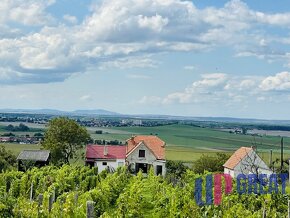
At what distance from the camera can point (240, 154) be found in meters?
43.6

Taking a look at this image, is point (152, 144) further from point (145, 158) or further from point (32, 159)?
point (32, 159)

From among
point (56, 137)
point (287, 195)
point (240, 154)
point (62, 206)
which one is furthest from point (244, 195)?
point (56, 137)

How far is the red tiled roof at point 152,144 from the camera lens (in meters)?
45.3

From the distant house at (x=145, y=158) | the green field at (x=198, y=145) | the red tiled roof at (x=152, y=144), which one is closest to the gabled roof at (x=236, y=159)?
the distant house at (x=145, y=158)

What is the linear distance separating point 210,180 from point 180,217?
9019 millimetres

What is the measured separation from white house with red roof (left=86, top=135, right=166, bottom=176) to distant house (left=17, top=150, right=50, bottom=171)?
15.7 feet

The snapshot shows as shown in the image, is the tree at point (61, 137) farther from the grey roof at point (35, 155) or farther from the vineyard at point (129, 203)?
the vineyard at point (129, 203)

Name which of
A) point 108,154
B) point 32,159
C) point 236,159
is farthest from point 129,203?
point 108,154

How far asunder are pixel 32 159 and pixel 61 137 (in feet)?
17.9

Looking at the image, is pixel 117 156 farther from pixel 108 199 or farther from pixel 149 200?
pixel 149 200

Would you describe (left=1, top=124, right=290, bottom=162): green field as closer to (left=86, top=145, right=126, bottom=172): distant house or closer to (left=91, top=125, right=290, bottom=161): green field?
(left=91, top=125, right=290, bottom=161): green field

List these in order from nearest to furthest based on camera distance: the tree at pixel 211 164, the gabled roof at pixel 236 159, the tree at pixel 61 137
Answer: the gabled roof at pixel 236 159 < the tree at pixel 61 137 < the tree at pixel 211 164

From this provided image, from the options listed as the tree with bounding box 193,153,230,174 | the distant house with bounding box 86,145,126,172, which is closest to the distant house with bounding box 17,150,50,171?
the distant house with bounding box 86,145,126,172

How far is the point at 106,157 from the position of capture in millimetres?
45562
